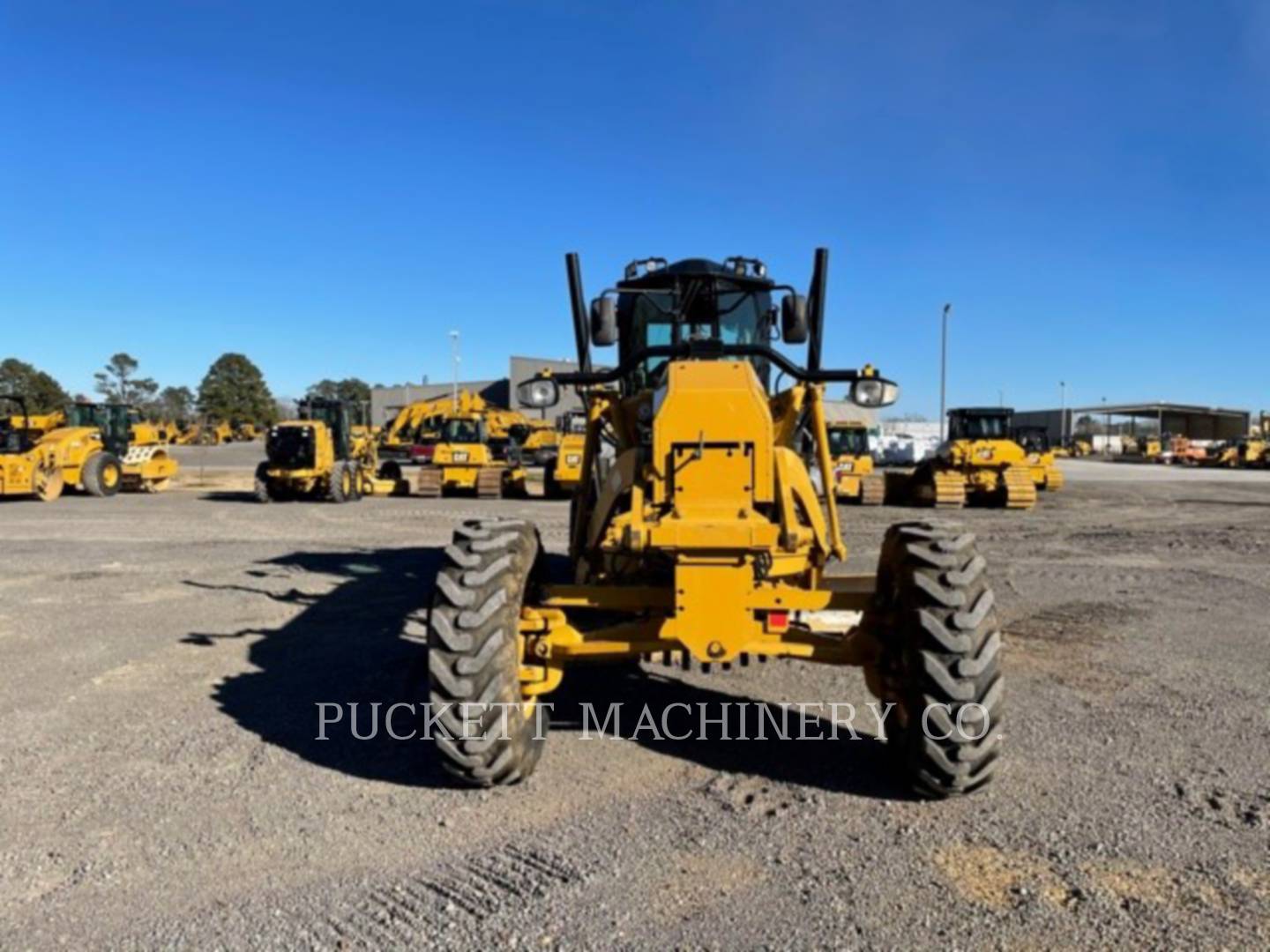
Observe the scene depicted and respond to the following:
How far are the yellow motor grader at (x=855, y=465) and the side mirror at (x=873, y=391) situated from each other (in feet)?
48.4

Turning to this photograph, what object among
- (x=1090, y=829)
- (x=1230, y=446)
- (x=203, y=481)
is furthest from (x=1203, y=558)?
(x=1230, y=446)

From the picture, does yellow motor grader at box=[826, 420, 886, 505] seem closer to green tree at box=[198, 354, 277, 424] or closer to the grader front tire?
the grader front tire

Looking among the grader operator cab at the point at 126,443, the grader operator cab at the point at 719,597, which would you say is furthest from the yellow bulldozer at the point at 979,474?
the grader operator cab at the point at 126,443

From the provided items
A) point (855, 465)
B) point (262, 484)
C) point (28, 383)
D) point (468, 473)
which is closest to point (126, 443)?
point (262, 484)

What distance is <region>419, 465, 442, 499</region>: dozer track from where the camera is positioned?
22953 mm

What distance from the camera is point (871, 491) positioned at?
21.7 meters

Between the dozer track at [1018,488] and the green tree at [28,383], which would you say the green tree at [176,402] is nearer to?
the green tree at [28,383]

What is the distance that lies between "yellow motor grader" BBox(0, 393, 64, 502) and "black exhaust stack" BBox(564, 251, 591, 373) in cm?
1857

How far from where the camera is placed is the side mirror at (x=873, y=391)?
17.1ft

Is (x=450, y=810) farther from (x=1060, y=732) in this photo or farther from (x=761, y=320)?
(x=761, y=320)

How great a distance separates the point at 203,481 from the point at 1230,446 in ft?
183

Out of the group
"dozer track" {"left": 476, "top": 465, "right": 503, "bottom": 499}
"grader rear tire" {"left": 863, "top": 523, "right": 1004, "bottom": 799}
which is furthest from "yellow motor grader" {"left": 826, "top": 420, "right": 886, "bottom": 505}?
"grader rear tire" {"left": 863, "top": 523, "right": 1004, "bottom": 799}

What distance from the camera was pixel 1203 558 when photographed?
12.3 m

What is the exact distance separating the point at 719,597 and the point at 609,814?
110 centimetres
